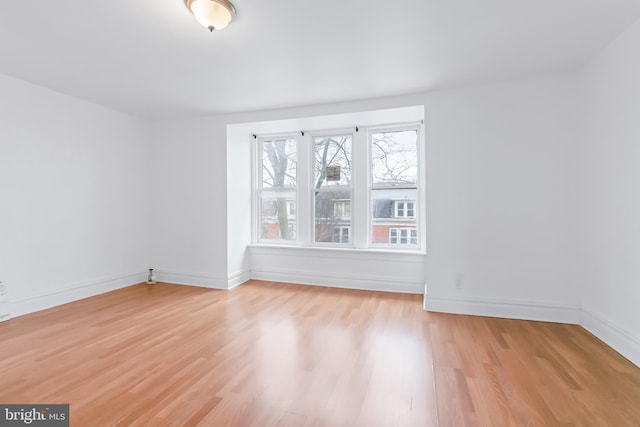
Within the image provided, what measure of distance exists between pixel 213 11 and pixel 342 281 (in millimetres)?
3593

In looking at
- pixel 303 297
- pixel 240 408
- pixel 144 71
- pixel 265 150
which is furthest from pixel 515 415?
pixel 265 150

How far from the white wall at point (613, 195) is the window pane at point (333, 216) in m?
2.83

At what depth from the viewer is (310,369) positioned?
7.20 ft

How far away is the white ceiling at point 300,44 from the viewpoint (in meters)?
2.07

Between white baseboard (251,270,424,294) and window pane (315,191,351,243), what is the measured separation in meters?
0.62

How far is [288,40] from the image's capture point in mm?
2461

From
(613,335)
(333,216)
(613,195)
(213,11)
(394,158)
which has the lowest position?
(613,335)

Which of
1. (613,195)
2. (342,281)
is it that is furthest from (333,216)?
(613,195)

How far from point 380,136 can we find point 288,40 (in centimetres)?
246

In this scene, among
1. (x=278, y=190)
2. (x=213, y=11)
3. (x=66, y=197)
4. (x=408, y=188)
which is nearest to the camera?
(x=213, y=11)

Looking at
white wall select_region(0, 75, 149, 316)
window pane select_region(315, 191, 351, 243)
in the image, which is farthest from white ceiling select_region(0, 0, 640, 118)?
window pane select_region(315, 191, 351, 243)

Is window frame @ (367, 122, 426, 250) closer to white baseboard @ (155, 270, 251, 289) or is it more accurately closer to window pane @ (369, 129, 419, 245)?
window pane @ (369, 129, 419, 245)

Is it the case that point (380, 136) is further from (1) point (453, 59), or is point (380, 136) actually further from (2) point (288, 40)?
(2) point (288, 40)

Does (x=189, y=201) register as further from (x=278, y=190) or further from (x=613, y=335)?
(x=613, y=335)
